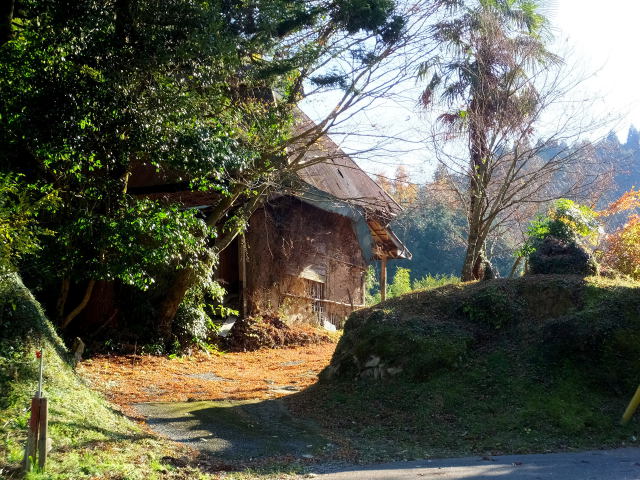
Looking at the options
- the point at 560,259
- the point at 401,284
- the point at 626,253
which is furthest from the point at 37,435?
the point at 401,284

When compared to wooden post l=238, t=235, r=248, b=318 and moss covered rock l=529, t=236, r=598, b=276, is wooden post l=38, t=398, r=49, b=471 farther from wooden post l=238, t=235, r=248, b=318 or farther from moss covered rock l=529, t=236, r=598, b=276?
wooden post l=238, t=235, r=248, b=318

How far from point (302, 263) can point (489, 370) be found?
11274mm

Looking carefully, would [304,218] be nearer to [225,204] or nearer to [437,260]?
[225,204]

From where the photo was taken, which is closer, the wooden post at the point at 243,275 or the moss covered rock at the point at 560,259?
the moss covered rock at the point at 560,259

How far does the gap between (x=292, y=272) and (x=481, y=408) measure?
11.5 meters

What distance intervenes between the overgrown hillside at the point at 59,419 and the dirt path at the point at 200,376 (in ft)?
5.08

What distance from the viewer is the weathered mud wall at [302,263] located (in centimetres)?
1861

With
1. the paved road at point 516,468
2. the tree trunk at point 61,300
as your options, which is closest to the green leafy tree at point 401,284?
the tree trunk at point 61,300

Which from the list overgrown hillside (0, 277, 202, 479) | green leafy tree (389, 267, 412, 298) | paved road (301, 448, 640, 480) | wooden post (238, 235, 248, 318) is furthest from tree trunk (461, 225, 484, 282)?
green leafy tree (389, 267, 412, 298)

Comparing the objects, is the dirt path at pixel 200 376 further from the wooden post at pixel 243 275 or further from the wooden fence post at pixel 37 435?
the wooden fence post at pixel 37 435

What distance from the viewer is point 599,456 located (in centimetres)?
710

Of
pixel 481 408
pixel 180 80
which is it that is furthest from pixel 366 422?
pixel 180 80

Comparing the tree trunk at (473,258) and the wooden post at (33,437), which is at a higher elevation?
the tree trunk at (473,258)

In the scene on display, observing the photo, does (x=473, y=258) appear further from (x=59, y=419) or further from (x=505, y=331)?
(x=59, y=419)
